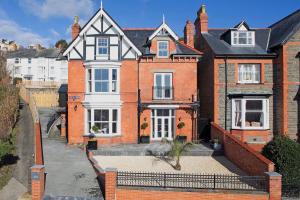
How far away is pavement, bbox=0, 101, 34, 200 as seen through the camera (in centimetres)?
1720

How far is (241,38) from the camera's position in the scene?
2706cm

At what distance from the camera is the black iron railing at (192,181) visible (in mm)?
15109

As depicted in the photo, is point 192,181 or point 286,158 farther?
point 286,158

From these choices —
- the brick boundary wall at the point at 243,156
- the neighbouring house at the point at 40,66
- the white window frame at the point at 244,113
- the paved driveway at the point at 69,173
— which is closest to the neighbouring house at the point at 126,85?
the paved driveway at the point at 69,173

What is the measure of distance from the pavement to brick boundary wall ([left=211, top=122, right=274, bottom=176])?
1196cm

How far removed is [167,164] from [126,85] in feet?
26.7

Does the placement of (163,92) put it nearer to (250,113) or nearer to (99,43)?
(99,43)

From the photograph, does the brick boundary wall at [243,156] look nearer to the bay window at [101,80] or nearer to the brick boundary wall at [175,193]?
the brick boundary wall at [175,193]

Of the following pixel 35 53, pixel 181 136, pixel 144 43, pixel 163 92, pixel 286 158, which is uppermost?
pixel 35 53

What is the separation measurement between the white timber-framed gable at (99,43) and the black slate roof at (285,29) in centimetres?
1078

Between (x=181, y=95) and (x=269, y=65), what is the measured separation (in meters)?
7.24

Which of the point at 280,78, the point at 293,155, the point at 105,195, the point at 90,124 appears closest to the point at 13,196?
the point at 105,195

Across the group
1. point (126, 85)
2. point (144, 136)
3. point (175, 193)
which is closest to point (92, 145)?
point (144, 136)

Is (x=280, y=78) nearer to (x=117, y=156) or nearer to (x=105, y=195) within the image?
(x=117, y=156)
